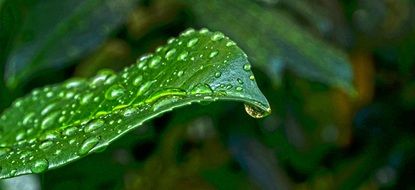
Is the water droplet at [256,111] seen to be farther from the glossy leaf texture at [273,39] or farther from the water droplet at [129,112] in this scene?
the glossy leaf texture at [273,39]

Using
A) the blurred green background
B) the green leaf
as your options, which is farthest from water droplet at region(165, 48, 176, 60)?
the blurred green background

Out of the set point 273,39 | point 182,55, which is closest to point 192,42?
point 182,55

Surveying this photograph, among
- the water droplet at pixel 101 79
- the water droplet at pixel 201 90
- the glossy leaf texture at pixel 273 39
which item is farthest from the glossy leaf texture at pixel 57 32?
the water droplet at pixel 201 90

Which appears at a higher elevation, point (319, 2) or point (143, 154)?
point (319, 2)

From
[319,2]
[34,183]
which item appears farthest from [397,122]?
[34,183]

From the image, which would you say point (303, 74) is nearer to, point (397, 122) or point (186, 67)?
point (397, 122)

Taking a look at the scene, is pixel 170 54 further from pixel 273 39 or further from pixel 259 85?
pixel 259 85
